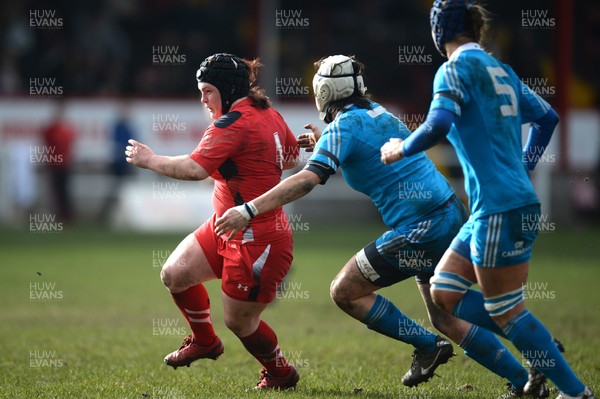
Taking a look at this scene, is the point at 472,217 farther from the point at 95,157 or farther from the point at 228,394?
the point at 95,157

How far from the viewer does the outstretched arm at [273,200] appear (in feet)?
18.3

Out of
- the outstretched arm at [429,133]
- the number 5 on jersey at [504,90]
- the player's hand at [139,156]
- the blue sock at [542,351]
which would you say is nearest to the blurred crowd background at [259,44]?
the player's hand at [139,156]

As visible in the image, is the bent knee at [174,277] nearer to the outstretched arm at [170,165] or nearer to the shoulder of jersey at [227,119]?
the outstretched arm at [170,165]

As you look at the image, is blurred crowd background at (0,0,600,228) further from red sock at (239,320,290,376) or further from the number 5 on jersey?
the number 5 on jersey

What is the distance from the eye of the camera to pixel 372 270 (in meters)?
6.07

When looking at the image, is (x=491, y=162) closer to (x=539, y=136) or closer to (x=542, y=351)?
(x=539, y=136)

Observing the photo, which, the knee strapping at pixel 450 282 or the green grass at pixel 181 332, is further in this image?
the green grass at pixel 181 332

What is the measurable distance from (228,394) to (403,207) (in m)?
1.63

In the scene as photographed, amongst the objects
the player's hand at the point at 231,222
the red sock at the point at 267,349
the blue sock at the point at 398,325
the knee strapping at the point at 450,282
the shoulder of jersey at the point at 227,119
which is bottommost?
the red sock at the point at 267,349

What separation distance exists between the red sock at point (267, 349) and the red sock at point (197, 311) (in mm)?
375

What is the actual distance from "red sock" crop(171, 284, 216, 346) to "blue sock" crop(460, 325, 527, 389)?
182cm

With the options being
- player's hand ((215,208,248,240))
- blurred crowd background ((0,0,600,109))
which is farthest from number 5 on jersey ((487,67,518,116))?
blurred crowd background ((0,0,600,109))

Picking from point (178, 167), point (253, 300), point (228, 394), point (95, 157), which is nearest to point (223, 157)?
point (178, 167)

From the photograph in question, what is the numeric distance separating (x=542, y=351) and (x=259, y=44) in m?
17.4
